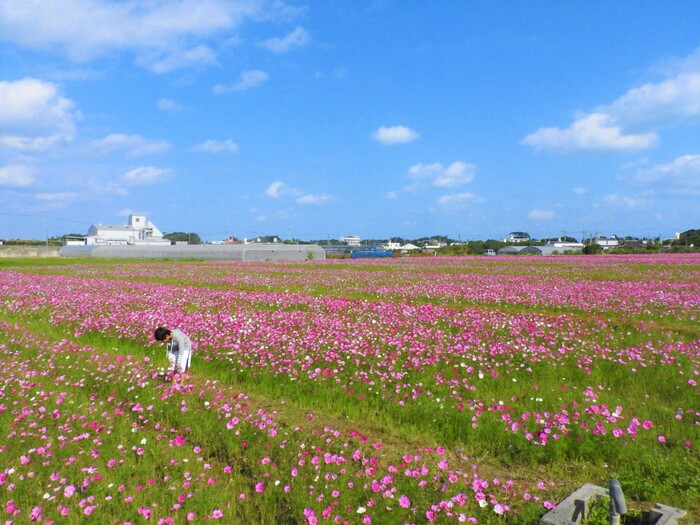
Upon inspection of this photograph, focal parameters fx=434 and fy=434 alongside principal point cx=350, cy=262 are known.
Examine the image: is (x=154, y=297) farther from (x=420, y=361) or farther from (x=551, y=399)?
(x=551, y=399)

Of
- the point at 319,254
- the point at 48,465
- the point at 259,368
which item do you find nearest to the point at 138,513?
the point at 48,465

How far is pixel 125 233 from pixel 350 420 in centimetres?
12592

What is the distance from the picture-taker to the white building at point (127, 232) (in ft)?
353

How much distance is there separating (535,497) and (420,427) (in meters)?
1.96

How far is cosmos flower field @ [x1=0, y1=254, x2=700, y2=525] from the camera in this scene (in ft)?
14.2

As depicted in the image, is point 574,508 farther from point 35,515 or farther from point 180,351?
point 180,351

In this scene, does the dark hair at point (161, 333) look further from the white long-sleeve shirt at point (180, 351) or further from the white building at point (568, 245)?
the white building at point (568, 245)

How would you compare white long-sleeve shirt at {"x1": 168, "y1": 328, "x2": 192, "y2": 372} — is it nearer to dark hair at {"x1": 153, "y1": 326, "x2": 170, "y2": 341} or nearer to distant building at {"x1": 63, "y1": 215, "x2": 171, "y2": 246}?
dark hair at {"x1": 153, "y1": 326, "x2": 170, "y2": 341}

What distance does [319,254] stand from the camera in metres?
67.8

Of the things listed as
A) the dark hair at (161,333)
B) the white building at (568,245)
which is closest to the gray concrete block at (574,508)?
the dark hair at (161,333)

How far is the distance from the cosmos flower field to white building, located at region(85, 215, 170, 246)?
107 meters

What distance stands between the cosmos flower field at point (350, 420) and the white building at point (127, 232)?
107 m

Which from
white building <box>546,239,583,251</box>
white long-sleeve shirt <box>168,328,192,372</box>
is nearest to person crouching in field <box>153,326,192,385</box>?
white long-sleeve shirt <box>168,328,192,372</box>

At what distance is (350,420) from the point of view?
21.1ft
